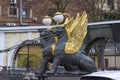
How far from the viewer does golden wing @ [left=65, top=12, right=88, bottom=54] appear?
16797mm

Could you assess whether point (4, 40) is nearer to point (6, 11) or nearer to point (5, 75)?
point (5, 75)

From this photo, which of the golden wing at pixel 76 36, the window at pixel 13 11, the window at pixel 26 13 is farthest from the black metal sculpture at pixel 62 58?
the window at pixel 13 11

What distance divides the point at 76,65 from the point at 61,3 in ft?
84.8

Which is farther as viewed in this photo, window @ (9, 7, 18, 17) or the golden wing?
window @ (9, 7, 18, 17)

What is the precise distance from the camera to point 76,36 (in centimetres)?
1725

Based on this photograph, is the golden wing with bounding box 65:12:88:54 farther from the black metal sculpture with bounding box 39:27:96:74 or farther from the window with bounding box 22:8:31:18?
the window with bounding box 22:8:31:18

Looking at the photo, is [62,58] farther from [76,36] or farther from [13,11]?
[13,11]

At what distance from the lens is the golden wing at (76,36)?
55.1 feet

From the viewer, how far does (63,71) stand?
56.5ft

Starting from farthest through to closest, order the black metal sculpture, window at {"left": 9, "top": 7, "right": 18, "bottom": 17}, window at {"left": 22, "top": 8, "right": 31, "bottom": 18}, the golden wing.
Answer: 1. window at {"left": 9, "top": 7, "right": 18, "bottom": 17}
2. window at {"left": 22, "top": 8, "right": 31, "bottom": 18}
3. the golden wing
4. the black metal sculpture

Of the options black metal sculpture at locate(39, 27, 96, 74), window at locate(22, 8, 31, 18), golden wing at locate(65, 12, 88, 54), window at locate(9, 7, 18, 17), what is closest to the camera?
black metal sculpture at locate(39, 27, 96, 74)

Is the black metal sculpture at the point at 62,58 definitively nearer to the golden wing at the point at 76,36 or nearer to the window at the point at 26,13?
the golden wing at the point at 76,36

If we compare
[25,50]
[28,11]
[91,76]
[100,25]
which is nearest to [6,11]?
[28,11]

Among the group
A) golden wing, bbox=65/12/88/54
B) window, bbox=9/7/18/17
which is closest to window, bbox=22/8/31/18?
window, bbox=9/7/18/17
